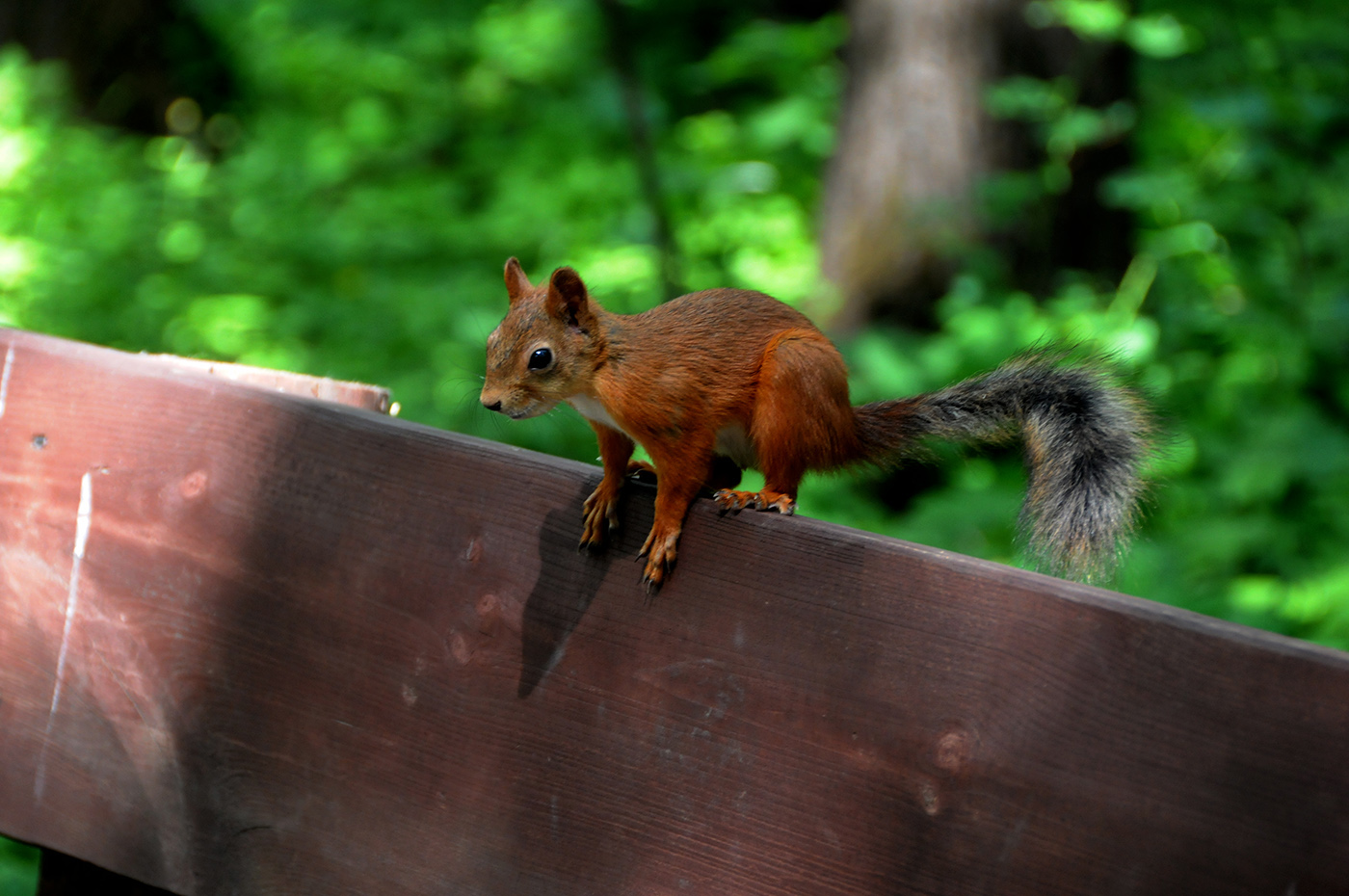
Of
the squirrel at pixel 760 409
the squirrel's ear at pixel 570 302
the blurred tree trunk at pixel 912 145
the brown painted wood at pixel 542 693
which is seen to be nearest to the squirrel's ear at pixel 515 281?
the squirrel at pixel 760 409

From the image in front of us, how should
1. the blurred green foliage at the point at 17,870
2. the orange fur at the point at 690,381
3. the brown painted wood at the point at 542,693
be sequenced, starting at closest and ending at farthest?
the brown painted wood at the point at 542,693
the orange fur at the point at 690,381
the blurred green foliage at the point at 17,870

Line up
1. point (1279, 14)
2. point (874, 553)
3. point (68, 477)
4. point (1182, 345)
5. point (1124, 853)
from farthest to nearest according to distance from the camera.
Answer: point (1279, 14) < point (1182, 345) < point (68, 477) < point (874, 553) < point (1124, 853)

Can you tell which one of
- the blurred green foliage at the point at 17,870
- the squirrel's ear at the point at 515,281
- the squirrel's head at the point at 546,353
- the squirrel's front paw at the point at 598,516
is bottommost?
the blurred green foliage at the point at 17,870

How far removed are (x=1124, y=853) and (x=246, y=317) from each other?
384cm

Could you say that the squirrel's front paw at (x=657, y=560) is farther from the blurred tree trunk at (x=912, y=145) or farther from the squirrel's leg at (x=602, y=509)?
the blurred tree trunk at (x=912, y=145)

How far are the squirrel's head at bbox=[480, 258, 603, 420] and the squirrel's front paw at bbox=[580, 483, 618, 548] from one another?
29cm

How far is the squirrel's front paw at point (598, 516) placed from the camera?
3.55ft

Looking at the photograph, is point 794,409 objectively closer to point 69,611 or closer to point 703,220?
point 69,611

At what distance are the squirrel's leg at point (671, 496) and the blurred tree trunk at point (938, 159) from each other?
2507mm

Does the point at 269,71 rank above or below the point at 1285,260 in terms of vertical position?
above

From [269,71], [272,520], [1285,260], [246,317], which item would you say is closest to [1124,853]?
[272,520]

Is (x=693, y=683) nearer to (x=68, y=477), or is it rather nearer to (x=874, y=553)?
(x=874, y=553)

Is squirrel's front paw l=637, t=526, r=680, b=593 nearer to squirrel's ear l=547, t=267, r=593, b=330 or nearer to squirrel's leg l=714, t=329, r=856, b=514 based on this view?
squirrel's leg l=714, t=329, r=856, b=514

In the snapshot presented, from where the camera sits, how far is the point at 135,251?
4.23 m
